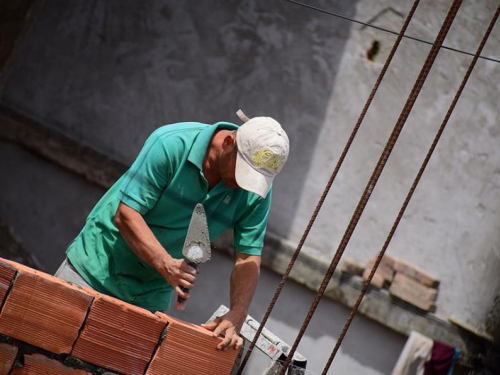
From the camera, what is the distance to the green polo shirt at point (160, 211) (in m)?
3.62

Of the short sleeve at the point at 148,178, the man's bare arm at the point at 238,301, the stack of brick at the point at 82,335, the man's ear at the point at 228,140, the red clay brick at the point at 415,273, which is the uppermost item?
the man's ear at the point at 228,140

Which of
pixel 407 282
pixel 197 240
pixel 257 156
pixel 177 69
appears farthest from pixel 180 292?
pixel 177 69

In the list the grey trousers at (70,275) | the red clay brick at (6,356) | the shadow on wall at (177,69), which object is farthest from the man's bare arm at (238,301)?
the shadow on wall at (177,69)

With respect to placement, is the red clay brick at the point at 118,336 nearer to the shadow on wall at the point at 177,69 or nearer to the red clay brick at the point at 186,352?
the red clay brick at the point at 186,352

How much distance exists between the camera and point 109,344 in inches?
132

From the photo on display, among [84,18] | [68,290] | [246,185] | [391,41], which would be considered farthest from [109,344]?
[84,18]

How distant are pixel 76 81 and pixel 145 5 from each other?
0.97m

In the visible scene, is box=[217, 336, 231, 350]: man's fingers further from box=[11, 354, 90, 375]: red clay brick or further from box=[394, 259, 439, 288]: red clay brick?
box=[394, 259, 439, 288]: red clay brick

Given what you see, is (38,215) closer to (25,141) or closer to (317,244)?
(25,141)

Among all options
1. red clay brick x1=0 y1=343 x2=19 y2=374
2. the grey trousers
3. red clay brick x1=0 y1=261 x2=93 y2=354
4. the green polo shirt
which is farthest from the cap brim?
red clay brick x1=0 y1=343 x2=19 y2=374

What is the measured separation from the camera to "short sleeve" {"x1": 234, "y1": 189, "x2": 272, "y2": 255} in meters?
3.92

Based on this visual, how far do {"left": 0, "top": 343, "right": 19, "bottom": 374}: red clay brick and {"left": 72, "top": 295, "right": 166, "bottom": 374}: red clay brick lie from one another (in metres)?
0.24

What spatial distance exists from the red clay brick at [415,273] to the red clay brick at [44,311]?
399cm

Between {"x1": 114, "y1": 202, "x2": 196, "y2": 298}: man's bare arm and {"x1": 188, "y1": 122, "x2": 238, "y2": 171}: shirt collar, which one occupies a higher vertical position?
{"x1": 188, "y1": 122, "x2": 238, "y2": 171}: shirt collar
